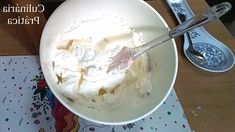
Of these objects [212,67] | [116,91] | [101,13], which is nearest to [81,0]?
[101,13]

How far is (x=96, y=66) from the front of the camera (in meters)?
Answer: 0.47

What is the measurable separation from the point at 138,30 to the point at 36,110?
235mm

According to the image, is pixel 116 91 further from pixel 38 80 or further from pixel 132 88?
pixel 38 80

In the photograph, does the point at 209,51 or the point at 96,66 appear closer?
the point at 96,66

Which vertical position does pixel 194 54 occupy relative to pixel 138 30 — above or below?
below

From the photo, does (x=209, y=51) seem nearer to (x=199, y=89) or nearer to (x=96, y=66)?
(x=199, y=89)

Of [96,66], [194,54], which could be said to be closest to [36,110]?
[96,66]

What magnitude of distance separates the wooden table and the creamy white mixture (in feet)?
0.36

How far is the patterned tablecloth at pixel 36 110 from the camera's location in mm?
472

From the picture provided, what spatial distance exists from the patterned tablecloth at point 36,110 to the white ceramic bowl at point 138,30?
0.07 meters

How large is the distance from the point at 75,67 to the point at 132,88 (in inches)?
4.1

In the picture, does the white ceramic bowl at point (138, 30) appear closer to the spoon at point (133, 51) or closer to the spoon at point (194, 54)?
the spoon at point (133, 51)

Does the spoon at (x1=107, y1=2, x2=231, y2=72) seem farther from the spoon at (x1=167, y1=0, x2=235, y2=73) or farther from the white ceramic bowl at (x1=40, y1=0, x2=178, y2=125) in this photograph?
the spoon at (x1=167, y1=0, x2=235, y2=73)

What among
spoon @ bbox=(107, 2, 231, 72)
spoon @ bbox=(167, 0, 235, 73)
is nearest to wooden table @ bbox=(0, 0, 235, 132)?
spoon @ bbox=(167, 0, 235, 73)
